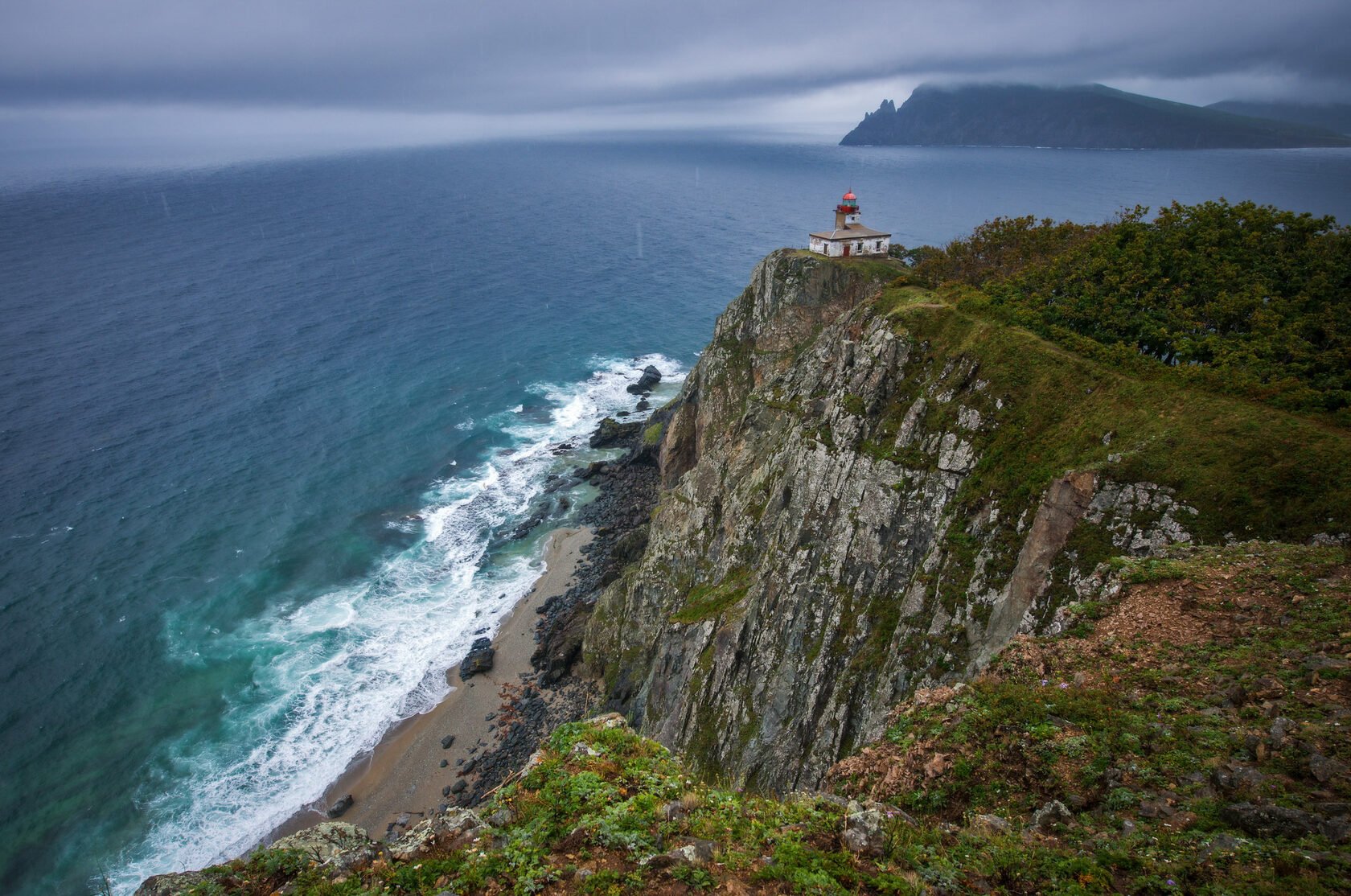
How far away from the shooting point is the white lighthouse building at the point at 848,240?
63.7 m

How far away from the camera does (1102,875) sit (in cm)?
1043

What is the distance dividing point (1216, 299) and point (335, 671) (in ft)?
219

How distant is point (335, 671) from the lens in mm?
51906

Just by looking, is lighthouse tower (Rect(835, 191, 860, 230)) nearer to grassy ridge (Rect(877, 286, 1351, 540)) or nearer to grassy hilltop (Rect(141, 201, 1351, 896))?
grassy hilltop (Rect(141, 201, 1351, 896))

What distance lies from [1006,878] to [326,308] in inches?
5340

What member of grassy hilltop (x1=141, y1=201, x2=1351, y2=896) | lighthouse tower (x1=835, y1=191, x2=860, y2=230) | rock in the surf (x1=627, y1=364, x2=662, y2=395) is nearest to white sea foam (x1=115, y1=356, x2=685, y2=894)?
grassy hilltop (x1=141, y1=201, x2=1351, y2=896)

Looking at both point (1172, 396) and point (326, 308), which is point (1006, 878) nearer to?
point (1172, 396)

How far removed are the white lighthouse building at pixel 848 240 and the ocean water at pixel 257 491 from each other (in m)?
40.2

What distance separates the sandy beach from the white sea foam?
4.05 feet

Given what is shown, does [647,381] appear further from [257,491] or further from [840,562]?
[840,562]

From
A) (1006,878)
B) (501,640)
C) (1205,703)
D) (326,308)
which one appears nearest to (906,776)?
(1006,878)

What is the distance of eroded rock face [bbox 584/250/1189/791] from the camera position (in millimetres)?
25438

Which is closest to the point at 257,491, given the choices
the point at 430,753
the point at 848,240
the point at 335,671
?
the point at 335,671

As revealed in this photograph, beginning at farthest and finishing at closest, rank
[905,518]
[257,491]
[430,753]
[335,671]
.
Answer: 1. [257,491]
2. [335,671]
3. [430,753]
4. [905,518]
